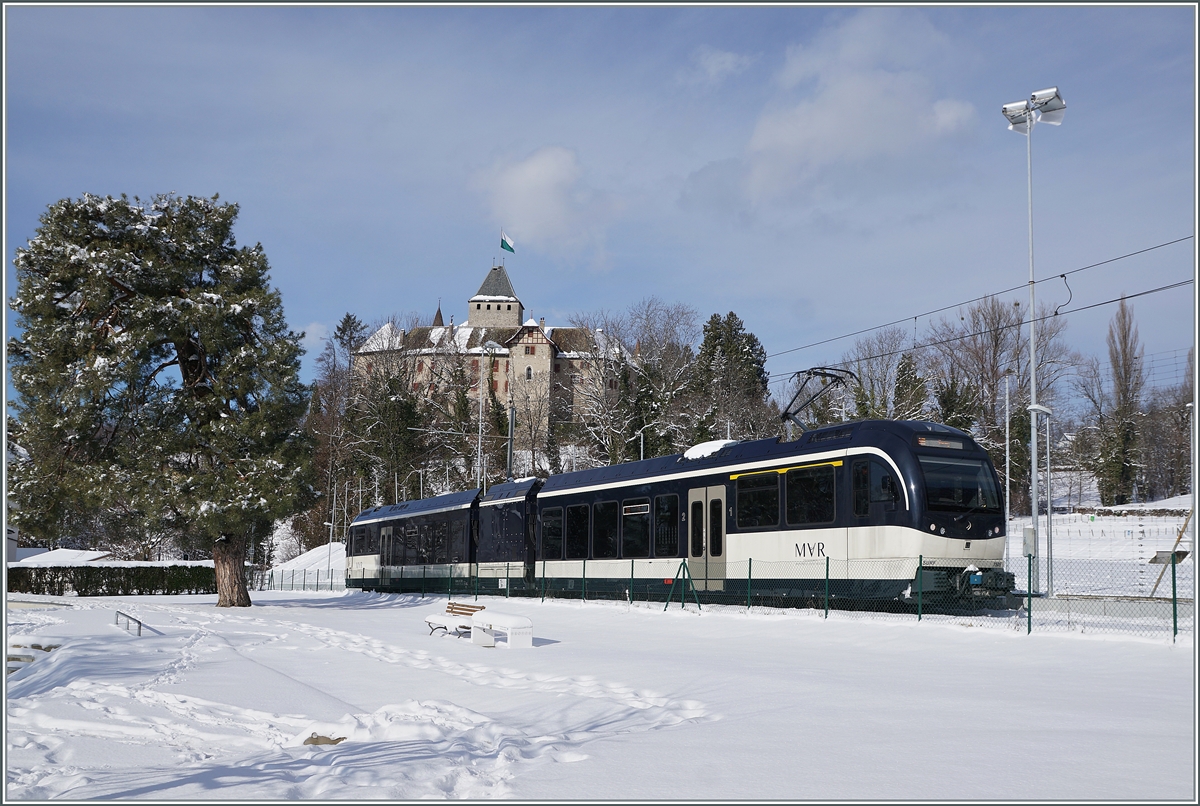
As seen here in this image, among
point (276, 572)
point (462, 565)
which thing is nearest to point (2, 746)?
point (462, 565)

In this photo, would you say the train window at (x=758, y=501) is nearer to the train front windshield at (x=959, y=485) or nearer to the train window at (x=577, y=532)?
the train front windshield at (x=959, y=485)

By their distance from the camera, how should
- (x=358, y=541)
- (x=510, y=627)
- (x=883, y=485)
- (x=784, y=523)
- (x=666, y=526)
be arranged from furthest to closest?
(x=358, y=541) → (x=666, y=526) → (x=784, y=523) → (x=883, y=485) → (x=510, y=627)

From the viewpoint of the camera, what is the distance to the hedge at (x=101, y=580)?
45156mm

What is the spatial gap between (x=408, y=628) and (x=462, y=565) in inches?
527

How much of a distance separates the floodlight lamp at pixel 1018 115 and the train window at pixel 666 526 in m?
14.8

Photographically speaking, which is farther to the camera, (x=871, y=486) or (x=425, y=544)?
(x=425, y=544)

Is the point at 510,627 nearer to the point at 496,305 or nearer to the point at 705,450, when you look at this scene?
the point at 705,450

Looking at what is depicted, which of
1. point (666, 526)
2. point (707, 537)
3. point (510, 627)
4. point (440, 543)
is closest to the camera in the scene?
point (510, 627)

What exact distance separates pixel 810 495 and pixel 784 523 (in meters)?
0.95

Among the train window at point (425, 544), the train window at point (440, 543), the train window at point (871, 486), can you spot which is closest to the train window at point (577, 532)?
the train window at point (440, 543)

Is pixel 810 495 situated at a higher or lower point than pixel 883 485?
lower

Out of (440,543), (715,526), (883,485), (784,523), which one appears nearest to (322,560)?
Result: (440,543)

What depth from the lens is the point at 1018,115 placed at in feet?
91.5

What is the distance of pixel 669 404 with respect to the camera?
186 ft
